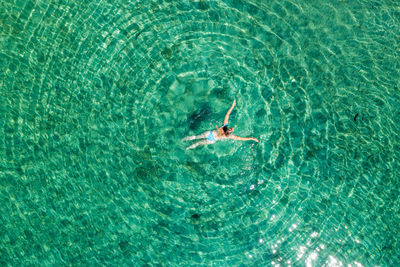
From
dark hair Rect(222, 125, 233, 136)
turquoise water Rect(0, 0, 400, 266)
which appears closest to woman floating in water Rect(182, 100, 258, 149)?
dark hair Rect(222, 125, 233, 136)

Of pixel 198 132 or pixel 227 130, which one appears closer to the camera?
pixel 227 130

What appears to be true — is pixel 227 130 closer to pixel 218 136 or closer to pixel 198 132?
pixel 218 136

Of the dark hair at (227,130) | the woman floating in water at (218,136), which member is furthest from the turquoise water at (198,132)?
the dark hair at (227,130)

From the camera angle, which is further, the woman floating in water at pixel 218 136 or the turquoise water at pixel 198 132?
the turquoise water at pixel 198 132

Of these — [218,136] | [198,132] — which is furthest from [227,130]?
[198,132]

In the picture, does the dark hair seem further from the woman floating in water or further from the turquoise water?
the turquoise water

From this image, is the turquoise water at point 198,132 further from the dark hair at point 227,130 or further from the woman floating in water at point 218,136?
the dark hair at point 227,130

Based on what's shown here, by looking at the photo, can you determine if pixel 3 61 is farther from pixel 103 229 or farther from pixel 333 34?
pixel 333 34

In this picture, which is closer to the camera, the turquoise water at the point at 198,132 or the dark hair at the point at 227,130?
the dark hair at the point at 227,130
